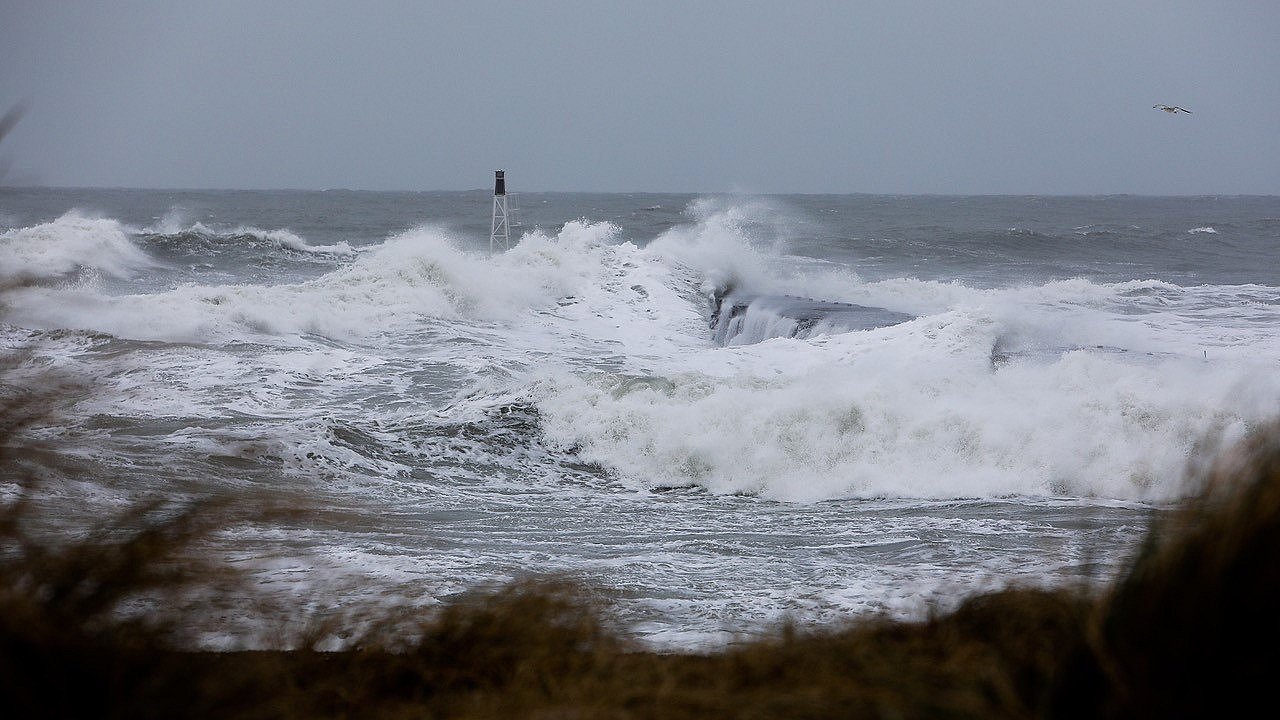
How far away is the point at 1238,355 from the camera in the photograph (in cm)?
1391

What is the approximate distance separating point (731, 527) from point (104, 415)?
618cm

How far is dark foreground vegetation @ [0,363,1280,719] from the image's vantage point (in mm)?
1701

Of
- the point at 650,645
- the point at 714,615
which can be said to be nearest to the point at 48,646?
the point at 650,645

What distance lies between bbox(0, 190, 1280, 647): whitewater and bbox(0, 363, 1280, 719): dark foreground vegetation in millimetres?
238

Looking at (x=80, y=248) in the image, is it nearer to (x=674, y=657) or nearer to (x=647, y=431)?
(x=647, y=431)

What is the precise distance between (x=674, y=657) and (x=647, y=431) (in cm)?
685

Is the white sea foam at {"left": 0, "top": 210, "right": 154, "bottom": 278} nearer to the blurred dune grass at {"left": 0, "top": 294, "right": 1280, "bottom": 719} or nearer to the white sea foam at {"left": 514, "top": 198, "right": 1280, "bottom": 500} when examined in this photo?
the white sea foam at {"left": 514, "top": 198, "right": 1280, "bottom": 500}

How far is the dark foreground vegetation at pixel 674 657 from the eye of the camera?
170 cm

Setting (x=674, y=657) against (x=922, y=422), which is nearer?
(x=674, y=657)

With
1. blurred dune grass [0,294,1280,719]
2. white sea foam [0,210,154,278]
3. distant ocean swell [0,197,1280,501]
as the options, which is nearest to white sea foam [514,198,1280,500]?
distant ocean swell [0,197,1280,501]

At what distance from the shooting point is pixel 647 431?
962 centimetres

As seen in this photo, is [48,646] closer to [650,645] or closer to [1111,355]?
[650,645]

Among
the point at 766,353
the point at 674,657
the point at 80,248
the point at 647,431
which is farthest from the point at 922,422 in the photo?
the point at 80,248

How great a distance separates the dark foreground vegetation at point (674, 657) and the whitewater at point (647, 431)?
0.78 feet
